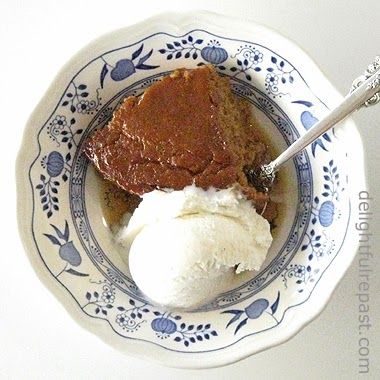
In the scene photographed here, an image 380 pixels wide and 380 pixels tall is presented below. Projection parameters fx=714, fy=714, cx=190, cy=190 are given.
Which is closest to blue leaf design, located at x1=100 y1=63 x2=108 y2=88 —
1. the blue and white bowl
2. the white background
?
the blue and white bowl

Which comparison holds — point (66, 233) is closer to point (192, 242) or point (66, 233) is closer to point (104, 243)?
point (104, 243)

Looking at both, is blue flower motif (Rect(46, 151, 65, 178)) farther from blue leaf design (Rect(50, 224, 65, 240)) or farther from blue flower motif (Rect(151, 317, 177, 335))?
blue flower motif (Rect(151, 317, 177, 335))

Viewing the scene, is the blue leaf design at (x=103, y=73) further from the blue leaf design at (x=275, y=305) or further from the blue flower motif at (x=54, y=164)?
the blue leaf design at (x=275, y=305)

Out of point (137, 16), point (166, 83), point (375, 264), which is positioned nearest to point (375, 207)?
point (375, 264)

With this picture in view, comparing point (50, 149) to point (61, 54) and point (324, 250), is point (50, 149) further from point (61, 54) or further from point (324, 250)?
point (324, 250)

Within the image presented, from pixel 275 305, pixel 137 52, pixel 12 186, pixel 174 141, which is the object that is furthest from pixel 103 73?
pixel 275 305

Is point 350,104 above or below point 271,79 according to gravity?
below
